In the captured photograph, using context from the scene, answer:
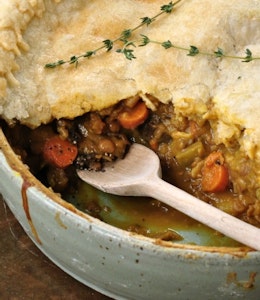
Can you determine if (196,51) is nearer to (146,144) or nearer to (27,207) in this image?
(146,144)

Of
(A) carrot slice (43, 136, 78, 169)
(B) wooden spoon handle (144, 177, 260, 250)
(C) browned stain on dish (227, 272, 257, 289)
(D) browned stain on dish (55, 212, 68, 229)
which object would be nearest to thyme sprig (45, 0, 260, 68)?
(A) carrot slice (43, 136, 78, 169)

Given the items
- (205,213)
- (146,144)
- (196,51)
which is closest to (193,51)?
(196,51)

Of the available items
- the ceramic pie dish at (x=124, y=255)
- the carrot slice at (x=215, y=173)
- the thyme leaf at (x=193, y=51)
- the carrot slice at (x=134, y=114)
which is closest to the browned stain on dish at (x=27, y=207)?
the ceramic pie dish at (x=124, y=255)

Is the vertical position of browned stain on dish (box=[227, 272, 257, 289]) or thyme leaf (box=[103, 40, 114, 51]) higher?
thyme leaf (box=[103, 40, 114, 51])

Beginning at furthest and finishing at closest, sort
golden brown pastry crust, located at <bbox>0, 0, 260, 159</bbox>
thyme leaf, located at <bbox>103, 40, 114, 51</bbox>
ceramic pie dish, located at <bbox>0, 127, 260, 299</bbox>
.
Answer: thyme leaf, located at <bbox>103, 40, 114, 51</bbox> → golden brown pastry crust, located at <bbox>0, 0, 260, 159</bbox> → ceramic pie dish, located at <bbox>0, 127, 260, 299</bbox>

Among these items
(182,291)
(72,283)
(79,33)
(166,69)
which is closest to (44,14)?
(79,33)

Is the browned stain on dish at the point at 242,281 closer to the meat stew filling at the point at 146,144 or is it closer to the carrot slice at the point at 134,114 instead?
the meat stew filling at the point at 146,144

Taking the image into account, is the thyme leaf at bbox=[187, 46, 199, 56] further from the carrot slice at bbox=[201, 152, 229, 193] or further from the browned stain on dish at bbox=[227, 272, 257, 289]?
the browned stain on dish at bbox=[227, 272, 257, 289]
